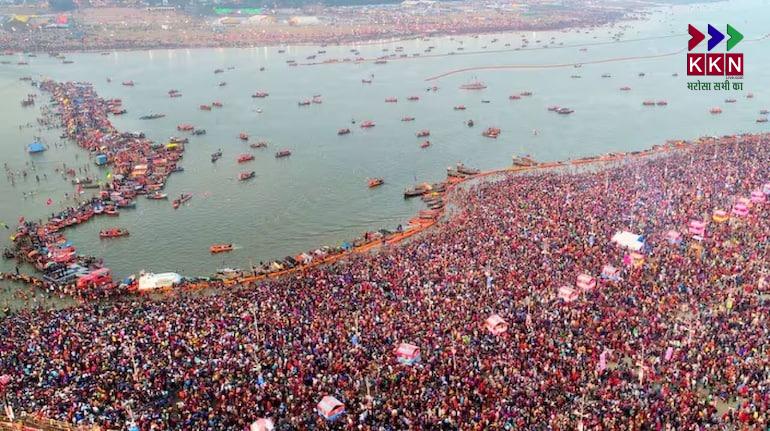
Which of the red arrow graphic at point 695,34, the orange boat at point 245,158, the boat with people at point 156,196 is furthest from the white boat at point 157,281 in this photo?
the red arrow graphic at point 695,34

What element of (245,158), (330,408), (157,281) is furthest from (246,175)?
(330,408)

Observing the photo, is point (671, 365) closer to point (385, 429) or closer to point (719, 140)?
point (385, 429)

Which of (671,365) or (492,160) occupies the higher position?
(492,160)

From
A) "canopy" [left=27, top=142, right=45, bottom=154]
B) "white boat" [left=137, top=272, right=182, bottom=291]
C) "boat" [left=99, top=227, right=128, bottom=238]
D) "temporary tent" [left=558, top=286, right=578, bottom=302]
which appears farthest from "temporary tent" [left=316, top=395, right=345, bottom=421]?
"canopy" [left=27, top=142, right=45, bottom=154]

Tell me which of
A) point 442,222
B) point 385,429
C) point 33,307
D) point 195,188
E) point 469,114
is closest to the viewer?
point 385,429

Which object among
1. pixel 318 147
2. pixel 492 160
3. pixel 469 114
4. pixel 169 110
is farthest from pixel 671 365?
pixel 169 110

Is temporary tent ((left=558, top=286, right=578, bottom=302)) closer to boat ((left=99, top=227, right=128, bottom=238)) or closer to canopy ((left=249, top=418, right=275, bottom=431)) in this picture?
canopy ((left=249, top=418, right=275, bottom=431))

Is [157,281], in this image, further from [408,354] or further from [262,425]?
[408,354]
